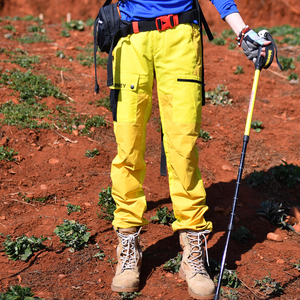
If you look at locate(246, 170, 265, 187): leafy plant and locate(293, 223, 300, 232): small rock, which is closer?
locate(293, 223, 300, 232): small rock

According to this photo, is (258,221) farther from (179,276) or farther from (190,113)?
(190,113)

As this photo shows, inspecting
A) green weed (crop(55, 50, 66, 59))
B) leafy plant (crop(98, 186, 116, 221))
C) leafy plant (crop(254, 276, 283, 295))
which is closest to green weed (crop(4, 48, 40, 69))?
A: green weed (crop(55, 50, 66, 59))

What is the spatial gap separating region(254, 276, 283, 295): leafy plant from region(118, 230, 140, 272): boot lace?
91cm

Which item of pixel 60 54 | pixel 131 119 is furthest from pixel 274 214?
pixel 60 54

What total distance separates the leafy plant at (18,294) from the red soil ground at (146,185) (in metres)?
0.13

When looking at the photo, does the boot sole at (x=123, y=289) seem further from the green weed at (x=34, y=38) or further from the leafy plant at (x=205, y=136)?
the green weed at (x=34, y=38)

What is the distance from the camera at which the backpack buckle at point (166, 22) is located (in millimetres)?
2480

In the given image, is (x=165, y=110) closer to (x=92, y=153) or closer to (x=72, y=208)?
(x=72, y=208)

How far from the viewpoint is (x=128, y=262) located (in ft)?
8.84

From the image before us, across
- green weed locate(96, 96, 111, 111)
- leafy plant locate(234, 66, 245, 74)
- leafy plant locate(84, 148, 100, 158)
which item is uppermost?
leafy plant locate(234, 66, 245, 74)

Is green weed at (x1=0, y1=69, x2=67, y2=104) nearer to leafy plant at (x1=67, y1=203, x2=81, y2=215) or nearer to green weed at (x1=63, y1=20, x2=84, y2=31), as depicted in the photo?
leafy plant at (x1=67, y1=203, x2=81, y2=215)

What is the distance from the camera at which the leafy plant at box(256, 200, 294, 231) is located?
3539 millimetres

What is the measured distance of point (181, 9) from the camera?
8.27 feet

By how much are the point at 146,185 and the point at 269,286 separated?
64.3 inches
